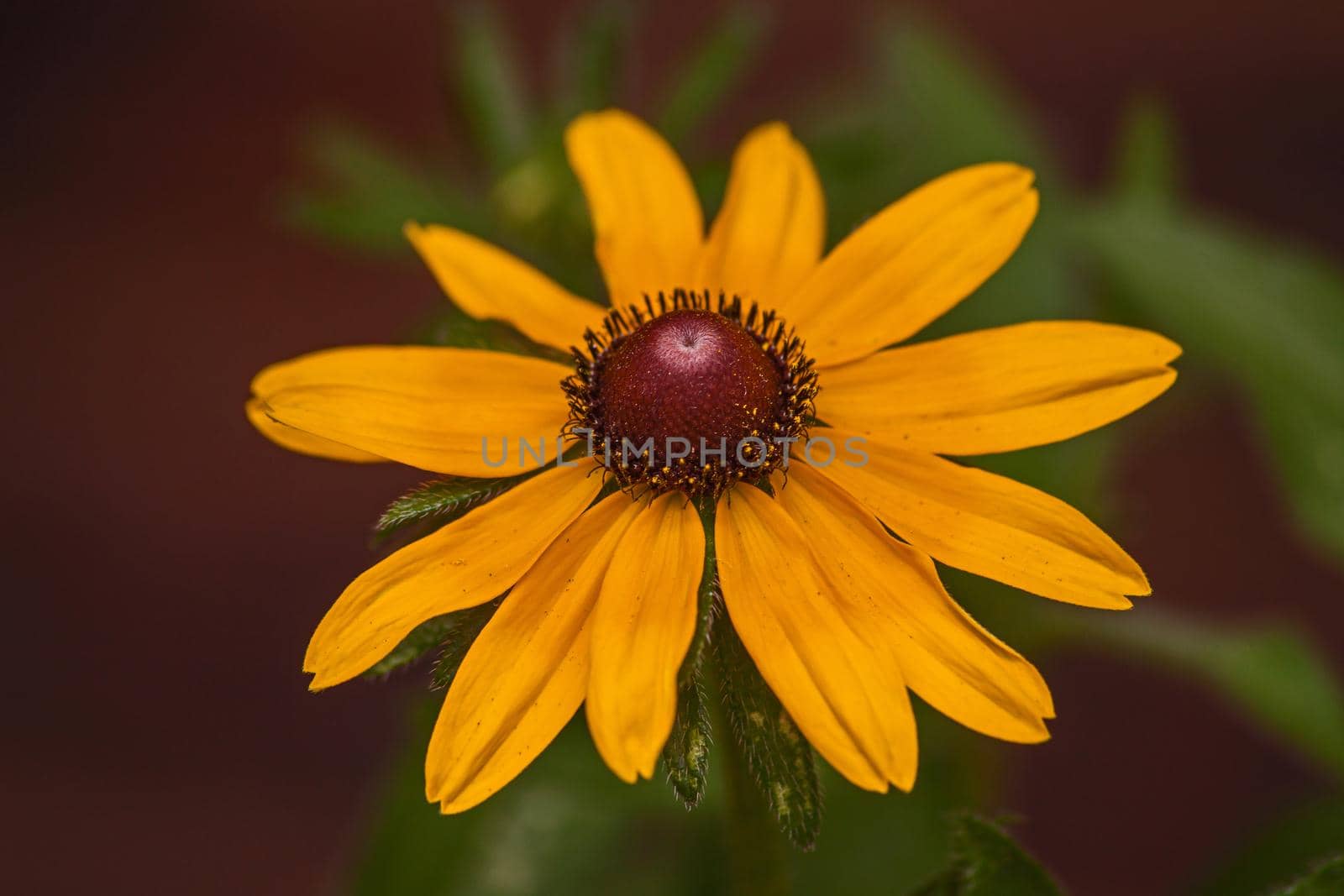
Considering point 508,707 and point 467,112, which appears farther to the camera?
point 467,112

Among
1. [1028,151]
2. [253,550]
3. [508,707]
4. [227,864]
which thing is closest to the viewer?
[508,707]

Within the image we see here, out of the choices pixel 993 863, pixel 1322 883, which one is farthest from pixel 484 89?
pixel 1322 883

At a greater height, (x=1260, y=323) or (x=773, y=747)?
(x=1260, y=323)

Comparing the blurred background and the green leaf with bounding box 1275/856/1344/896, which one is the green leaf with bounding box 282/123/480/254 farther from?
the green leaf with bounding box 1275/856/1344/896

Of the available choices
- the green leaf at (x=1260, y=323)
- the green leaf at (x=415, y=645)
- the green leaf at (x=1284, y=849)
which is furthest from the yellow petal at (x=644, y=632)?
the green leaf at (x=1284, y=849)

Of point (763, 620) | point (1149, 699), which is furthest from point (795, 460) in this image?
point (1149, 699)

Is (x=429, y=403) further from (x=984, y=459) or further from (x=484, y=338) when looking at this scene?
(x=984, y=459)

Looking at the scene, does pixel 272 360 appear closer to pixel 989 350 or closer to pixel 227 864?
pixel 227 864
